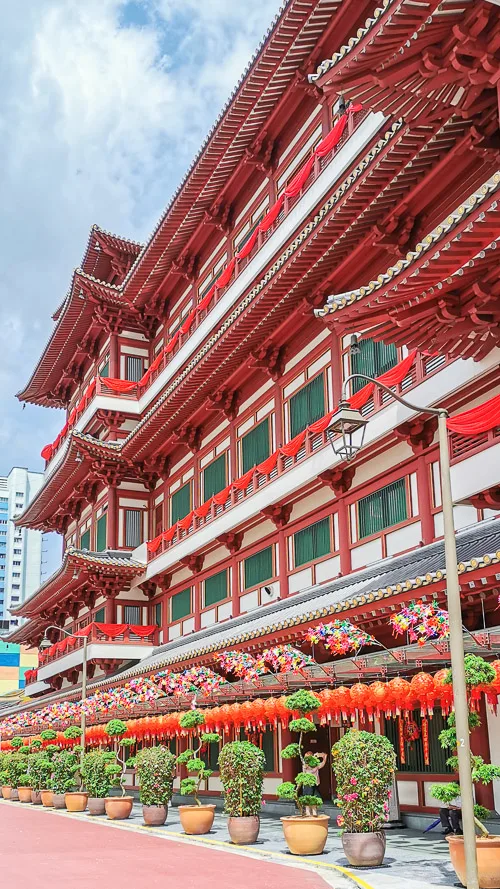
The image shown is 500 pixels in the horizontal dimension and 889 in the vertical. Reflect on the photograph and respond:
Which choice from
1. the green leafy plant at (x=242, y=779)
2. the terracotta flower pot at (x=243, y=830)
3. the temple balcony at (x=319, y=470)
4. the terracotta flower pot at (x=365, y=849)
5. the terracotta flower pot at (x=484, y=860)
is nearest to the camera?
the terracotta flower pot at (x=484, y=860)

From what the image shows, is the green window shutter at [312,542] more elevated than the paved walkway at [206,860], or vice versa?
the green window shutter at [312,542]

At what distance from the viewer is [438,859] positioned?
16.6 metres

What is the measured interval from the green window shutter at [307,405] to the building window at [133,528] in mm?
16975

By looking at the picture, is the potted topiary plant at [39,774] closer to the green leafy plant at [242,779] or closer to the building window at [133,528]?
the building window at [133,528]

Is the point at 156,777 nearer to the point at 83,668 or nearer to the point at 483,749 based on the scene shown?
the point at 483,749

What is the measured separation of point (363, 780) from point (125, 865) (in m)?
4.69

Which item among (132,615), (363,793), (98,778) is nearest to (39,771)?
(98,778)

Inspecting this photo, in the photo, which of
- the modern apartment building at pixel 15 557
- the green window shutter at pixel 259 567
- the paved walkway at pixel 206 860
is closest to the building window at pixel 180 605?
the green window shutter at pixel 259 567

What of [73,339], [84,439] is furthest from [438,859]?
[73,339]

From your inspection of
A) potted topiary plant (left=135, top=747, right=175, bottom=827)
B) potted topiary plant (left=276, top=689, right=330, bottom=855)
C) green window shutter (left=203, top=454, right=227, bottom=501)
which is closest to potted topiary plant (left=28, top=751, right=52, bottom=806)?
green window shutter (left=203, top=454, right=227, bottom=501)

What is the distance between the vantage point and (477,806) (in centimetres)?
1392

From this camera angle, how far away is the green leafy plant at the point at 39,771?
3751 centimetres

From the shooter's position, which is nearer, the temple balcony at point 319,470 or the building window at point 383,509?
the temple balcony at point 319,470

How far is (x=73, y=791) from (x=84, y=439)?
14.5 meters
